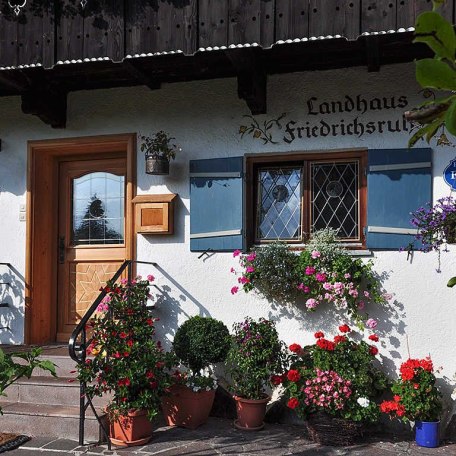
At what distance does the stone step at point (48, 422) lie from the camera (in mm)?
4773

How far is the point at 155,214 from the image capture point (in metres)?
5.68

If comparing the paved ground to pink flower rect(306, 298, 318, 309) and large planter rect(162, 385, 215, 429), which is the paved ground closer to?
large planter rect(162, 385, 215, 429)

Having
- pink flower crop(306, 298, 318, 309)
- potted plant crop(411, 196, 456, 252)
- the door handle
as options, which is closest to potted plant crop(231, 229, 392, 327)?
pink flower crop(306, 298, 318, 309)

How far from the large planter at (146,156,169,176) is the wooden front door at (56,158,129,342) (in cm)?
75

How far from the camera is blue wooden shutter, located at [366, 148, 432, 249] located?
5082 millimetres

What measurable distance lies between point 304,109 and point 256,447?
120 inches

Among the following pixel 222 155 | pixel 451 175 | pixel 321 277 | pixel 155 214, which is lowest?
pixel 321 277

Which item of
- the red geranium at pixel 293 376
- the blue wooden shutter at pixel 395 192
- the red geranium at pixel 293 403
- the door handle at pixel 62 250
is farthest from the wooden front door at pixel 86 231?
the blue wooden shutter at pixel 395 192

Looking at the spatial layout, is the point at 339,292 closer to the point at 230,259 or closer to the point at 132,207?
the point at 230,259

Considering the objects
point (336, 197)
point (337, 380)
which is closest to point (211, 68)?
point (336, 197)

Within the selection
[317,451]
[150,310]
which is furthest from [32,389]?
[317,451]

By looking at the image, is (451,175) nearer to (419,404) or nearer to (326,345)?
(326,345)

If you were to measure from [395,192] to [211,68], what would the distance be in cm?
210

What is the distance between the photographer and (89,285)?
6363mm
